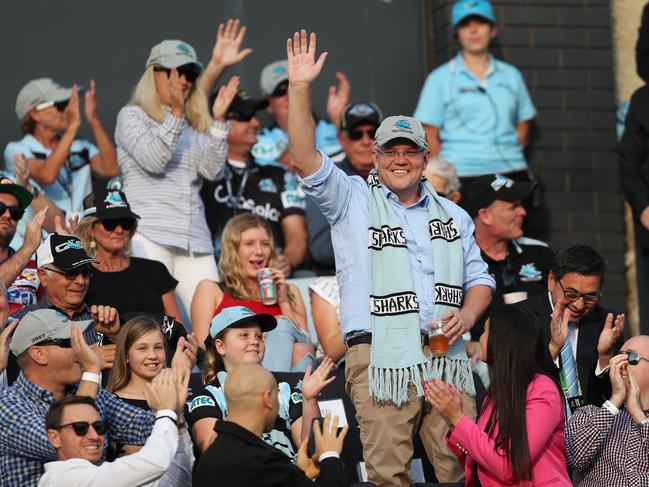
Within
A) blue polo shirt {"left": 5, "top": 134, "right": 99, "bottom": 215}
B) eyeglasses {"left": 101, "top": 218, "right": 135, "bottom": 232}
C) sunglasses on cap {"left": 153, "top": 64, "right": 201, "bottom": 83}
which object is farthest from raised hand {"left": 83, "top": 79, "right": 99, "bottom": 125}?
eyeglasses {"left": 101, "top": 218, "right": 135, "bottom": 232}

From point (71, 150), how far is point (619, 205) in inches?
180

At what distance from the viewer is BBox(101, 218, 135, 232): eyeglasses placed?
8.59 meters

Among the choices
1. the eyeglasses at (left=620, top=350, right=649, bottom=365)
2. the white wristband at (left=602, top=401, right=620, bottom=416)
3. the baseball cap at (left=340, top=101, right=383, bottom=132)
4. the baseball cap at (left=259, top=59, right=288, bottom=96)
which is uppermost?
the baseball cap at (left=259, top=59, right=288, bottom=96)

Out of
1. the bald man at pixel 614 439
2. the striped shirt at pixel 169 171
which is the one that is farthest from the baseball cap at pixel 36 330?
the striped shirt at pixel 169 171

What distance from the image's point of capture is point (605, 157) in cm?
1163

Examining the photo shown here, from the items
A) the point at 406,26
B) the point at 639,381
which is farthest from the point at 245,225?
the point at 406,26

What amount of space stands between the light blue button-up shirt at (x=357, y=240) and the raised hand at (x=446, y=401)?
0.46 m

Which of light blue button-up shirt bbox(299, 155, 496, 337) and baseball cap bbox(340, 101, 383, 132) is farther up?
baseball cap bbox(340, 101, 383, 132)

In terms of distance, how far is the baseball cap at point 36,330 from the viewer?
652 cm

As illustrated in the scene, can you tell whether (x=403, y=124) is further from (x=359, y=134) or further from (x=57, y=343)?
(x=359, y=134)

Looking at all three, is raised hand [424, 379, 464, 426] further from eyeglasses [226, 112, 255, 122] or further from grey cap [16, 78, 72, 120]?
grey cap [16, 78, 72, 120]

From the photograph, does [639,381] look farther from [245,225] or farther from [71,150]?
[71,150]

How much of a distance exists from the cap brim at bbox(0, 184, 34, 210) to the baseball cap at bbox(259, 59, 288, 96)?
9.61 feet

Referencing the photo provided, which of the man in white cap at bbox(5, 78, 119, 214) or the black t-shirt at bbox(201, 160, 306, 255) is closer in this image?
the man in white cap at bbox(5, 78, 119, 214)
